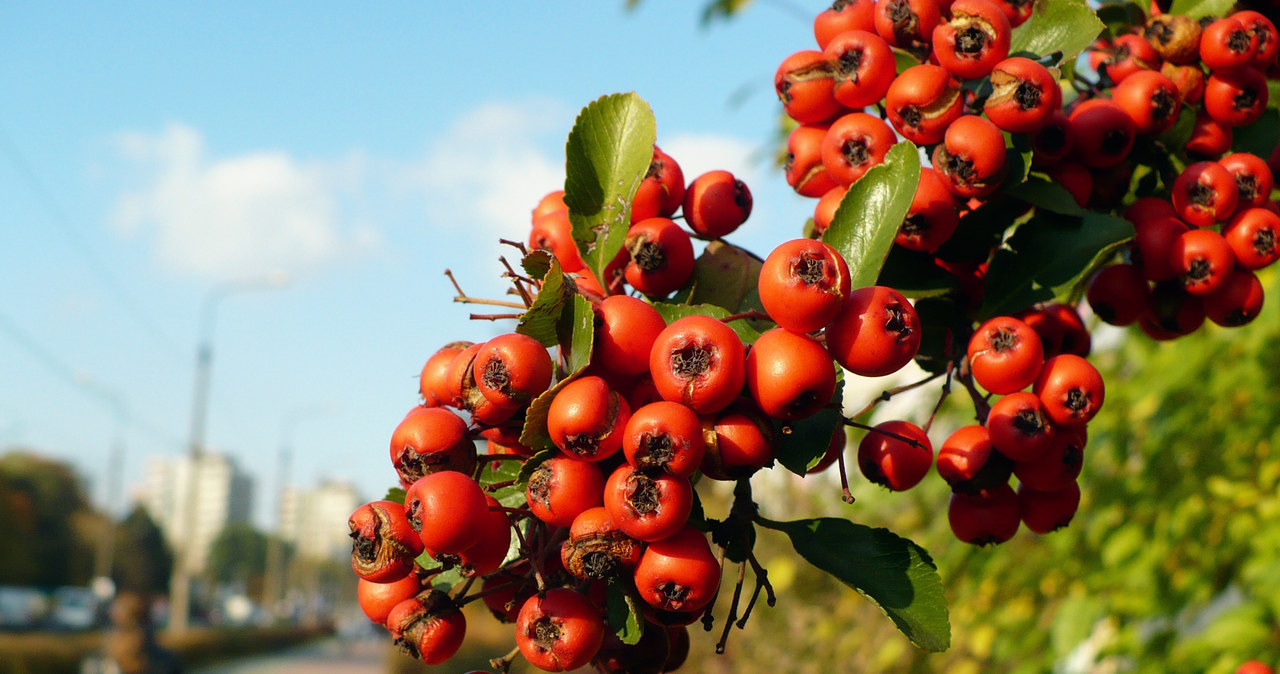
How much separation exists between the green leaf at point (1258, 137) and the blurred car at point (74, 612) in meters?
51.8

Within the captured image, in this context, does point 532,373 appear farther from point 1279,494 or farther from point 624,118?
point 1279,494

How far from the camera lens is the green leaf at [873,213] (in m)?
1.25

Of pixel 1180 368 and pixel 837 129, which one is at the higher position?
pixel 837 129

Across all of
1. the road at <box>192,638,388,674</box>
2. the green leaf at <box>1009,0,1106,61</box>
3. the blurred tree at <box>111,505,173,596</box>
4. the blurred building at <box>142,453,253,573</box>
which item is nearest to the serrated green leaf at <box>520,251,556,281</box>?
the green leaf at <box>1009,0,1106,61</box>

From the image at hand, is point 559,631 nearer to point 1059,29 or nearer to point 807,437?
point 807,437

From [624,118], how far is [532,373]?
432mm

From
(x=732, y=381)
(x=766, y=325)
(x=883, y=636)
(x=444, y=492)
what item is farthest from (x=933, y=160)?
(x=883, y=636)

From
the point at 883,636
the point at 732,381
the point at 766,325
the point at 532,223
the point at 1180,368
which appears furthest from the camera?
the point at 883,636

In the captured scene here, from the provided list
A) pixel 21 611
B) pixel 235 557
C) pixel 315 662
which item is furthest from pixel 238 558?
pixel 315 662

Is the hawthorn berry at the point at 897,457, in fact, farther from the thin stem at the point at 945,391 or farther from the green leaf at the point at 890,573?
the green leaf at the point at 890,573

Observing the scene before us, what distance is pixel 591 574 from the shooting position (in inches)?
42.8

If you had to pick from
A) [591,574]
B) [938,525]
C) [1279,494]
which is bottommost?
[938,525]

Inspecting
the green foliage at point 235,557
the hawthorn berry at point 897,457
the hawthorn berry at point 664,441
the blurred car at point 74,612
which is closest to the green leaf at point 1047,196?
the hawthorn berry at point 897,457

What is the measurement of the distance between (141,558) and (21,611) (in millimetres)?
33406
